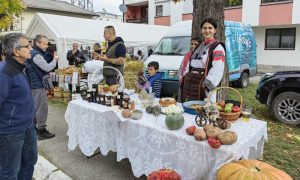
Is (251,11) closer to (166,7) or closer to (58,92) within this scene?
(166,7)

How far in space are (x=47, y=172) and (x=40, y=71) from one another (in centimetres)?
183

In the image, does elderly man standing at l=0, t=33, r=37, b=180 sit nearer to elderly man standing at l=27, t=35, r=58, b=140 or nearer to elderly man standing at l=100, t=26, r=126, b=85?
elderly man standing at l=27, t=35, r=58, b=140

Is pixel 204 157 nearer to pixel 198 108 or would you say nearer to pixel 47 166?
pixel 198 108

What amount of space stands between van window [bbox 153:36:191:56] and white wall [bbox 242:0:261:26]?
12739 millimetres

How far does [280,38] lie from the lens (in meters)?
20.3

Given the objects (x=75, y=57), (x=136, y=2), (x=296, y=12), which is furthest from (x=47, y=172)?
(x=136, y=2)

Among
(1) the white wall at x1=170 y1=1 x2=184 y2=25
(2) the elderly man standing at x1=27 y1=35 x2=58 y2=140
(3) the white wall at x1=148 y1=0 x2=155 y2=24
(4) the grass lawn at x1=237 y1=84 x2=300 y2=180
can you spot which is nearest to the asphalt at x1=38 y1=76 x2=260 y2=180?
(2) the elderly man standing at x1=27 y1=35 x2=58 y2=140

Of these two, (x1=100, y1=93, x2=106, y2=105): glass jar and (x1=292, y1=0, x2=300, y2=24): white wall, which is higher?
(x1=292, y1=0, x2=300, y2=24): white wall

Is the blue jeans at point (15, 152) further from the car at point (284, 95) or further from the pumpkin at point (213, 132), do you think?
the car at point (284, 95)

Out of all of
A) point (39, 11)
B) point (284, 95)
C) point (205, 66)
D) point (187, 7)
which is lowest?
point (284, 95)

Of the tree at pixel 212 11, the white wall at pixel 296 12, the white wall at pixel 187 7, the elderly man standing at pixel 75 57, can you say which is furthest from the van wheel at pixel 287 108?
the white wall at pixel 187 7

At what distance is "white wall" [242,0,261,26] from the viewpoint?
803 inches

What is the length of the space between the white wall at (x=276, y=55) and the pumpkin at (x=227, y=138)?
1885cm

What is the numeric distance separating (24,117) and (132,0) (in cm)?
2844
